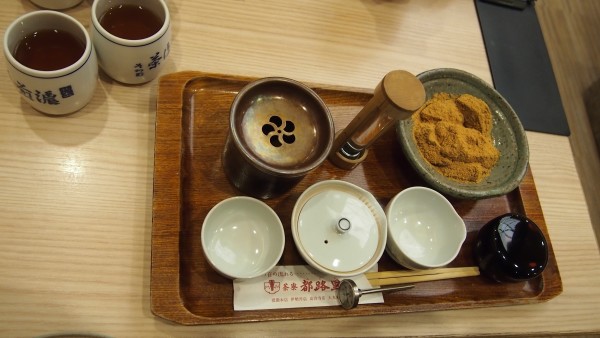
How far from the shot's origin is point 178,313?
40.8 inches

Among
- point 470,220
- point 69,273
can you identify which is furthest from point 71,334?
point 470,220

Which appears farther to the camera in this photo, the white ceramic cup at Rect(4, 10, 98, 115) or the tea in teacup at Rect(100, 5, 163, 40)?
the tea in teacup at Rect(100, 5, 163, 40)

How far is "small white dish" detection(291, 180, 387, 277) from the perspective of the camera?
1.15 m

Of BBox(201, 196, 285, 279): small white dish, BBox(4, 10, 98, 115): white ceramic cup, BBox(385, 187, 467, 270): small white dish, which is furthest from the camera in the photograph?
BBox(385, 187, 467, 270): small white dish

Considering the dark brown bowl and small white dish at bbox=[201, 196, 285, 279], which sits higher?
the dark brown bowl

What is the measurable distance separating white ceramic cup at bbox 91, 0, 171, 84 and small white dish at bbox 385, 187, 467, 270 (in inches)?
29.9

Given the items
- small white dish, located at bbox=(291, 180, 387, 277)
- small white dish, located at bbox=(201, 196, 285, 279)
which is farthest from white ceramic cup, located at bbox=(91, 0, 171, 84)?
small white dish, located at bbox=(291, 180, 387, 277)

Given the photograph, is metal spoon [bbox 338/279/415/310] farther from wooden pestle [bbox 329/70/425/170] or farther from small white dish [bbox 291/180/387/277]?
wooden pestle [bbox 329/70/425/170]

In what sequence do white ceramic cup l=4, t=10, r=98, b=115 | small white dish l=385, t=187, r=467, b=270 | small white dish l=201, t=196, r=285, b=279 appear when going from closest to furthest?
white ceramic cup l=4, t=10, r=98, b=115 → small white dish l=201, t=196, r=285, b=279 → small white dish l=385, t=187, r=467, b=270

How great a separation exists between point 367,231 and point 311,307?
0.26 meters

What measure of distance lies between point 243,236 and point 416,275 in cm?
49

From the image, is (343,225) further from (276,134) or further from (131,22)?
(131,22)

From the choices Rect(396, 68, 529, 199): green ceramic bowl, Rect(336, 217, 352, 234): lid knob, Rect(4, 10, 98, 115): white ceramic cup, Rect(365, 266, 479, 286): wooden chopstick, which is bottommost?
Rect(365, 266, 479, 286): wooden chopstick

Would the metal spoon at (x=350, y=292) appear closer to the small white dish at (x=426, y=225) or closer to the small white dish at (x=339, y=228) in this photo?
the small white dish at (x=339, y=228)
